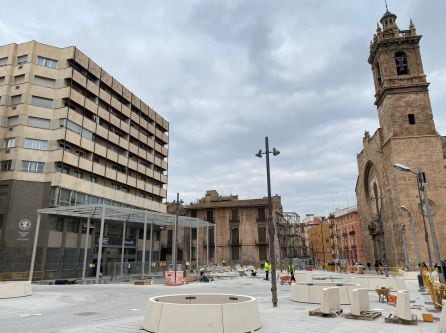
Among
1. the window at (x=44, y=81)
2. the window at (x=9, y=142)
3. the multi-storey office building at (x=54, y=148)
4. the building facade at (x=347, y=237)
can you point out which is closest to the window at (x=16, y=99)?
the multi-storey office building at (x=54, y=148)

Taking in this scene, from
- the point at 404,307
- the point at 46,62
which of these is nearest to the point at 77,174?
the point at 46,62

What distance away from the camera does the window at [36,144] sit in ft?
121

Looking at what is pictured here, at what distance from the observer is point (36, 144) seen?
122ft

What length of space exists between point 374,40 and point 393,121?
14421 millimetres

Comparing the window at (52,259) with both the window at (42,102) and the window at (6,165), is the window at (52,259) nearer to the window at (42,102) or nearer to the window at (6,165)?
the window at (6,165)

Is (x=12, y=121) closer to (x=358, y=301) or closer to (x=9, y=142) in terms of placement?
(x=9, y=142)

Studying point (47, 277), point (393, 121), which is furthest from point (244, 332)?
point (393, 121)

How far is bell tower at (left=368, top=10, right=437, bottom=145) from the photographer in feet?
147

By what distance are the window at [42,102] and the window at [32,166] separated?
22.1ft

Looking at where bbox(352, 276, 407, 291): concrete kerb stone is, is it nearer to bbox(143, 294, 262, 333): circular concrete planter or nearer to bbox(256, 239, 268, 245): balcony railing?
bbox(143, 294, 262, 333): circular concrete planter

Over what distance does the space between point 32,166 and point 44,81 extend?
33.3ft

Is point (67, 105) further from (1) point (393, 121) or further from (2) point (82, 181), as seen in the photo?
(1) point (393, 121)

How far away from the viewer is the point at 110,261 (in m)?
43.4

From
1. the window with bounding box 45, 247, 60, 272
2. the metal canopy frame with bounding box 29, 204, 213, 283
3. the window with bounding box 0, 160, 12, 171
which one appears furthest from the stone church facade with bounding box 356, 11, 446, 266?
the window with bounding box 0, 160, 12, 171
